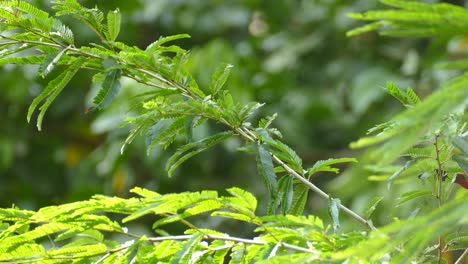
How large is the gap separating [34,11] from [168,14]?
2.25 metres

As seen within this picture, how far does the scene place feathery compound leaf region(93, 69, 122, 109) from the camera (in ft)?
2.50

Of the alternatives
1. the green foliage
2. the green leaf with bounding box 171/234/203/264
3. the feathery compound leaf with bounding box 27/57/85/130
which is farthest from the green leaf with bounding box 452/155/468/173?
the feathery compound leaf with bounding box 27/57/85/130

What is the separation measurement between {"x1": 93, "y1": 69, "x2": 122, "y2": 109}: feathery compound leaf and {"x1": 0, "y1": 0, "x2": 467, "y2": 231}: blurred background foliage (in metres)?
1.54

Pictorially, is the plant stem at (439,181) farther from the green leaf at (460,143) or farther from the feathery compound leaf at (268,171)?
the feathery compound leaf at (268,171)

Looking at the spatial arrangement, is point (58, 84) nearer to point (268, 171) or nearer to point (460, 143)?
point (268, 171)

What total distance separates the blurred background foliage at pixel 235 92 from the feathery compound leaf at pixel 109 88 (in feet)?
5.06

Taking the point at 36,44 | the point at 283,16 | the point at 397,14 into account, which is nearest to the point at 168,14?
the point at 283,16

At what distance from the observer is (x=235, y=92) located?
2.50m

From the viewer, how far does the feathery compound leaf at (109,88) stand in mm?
763

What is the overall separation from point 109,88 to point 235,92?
1735 millimetres

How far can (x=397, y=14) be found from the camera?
51 centimetres

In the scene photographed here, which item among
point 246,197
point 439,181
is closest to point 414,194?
point 439,181

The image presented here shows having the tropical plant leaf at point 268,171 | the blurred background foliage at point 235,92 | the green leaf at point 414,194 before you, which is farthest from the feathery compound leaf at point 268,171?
the blurred background foliage at point 235,92

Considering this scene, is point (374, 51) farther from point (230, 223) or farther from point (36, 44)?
point (36, 44)
